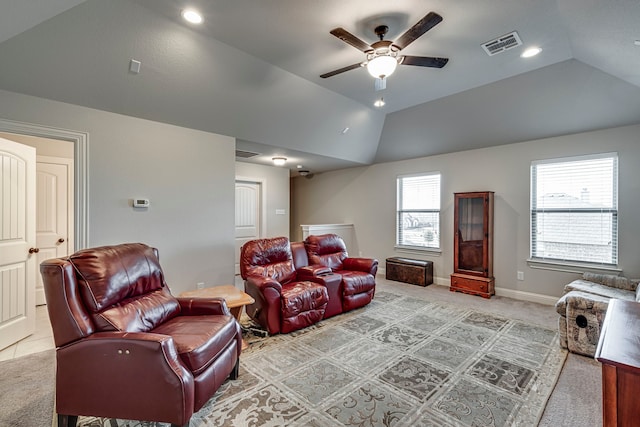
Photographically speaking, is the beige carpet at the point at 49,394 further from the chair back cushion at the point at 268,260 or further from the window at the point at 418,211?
the window at the point at 418,211

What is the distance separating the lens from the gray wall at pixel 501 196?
3773 mm

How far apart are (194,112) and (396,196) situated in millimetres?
4170

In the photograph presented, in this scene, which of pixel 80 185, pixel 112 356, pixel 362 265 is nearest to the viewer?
pixel 112 356

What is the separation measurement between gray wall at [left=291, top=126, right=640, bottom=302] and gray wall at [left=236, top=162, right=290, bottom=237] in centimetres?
121

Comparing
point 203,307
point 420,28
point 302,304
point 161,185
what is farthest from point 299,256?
point 420,28

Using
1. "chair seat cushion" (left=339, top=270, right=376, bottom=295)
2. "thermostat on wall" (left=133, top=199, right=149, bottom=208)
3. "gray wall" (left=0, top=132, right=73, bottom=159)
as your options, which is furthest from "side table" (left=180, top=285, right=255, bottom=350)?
"gray wall" (left=0, top=132, right=73, bottom=159)

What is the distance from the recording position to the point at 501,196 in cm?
480

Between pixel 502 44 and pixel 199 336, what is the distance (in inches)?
146

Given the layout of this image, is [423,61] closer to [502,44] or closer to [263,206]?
[502,44]

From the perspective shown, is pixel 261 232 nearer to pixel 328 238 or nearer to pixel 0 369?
pixel 328 238

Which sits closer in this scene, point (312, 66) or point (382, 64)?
point (382, 64)

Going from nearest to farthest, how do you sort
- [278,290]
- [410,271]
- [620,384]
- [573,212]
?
[620,384], [278,290], [573,212], [410,271]

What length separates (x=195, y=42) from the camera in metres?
2.83

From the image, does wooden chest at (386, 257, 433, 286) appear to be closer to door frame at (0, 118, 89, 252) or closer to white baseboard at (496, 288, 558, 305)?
white baseboard at (496, 288, 558, 305)
